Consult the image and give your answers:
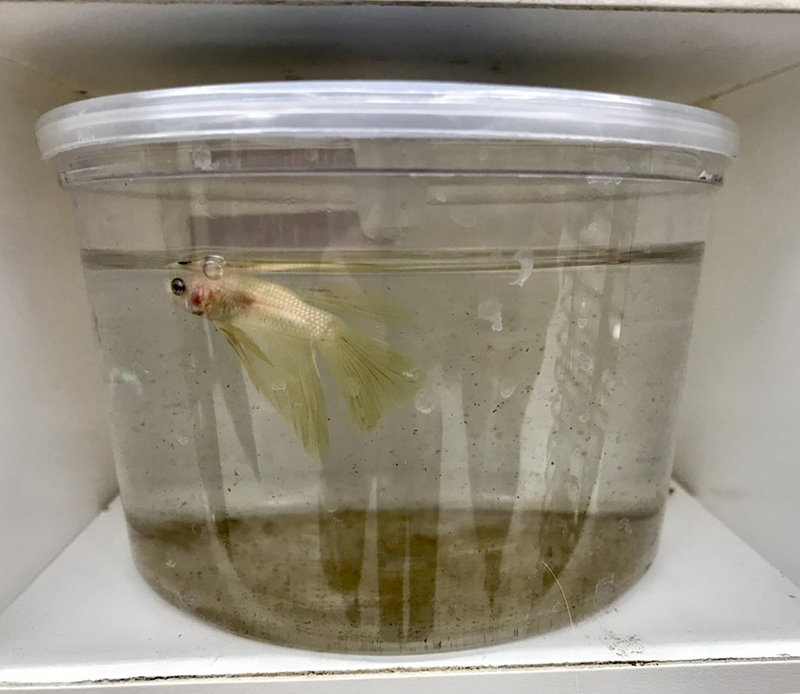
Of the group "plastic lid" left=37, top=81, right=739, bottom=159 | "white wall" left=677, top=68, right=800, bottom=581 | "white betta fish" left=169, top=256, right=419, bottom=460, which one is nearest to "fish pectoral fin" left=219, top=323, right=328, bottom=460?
"white betta fish" left=169, top=256, right=419, bottom=460

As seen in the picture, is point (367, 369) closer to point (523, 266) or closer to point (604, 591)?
point (523, 266)

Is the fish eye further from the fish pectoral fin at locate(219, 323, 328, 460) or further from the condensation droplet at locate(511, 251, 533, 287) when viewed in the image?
the condensation droplet at locate(511, 251, 533, 287)

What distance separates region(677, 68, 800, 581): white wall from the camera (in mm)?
474

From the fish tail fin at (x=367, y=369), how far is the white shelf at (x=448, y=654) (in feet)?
0.47

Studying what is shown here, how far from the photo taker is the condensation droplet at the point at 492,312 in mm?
375

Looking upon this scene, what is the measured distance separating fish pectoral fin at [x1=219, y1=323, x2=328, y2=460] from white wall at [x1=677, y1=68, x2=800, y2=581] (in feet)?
1.11

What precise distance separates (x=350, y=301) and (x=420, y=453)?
0.10m

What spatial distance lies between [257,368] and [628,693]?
272mm

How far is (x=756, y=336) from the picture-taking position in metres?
0.52

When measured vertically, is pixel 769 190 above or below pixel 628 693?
above

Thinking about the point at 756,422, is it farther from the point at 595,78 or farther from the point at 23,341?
the point at 23,341

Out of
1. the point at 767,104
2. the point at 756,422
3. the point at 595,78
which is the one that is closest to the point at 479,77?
the point at 595,78

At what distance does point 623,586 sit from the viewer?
42 cm

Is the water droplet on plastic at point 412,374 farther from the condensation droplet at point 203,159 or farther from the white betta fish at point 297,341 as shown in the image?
the condensation droplet at point 203,159
